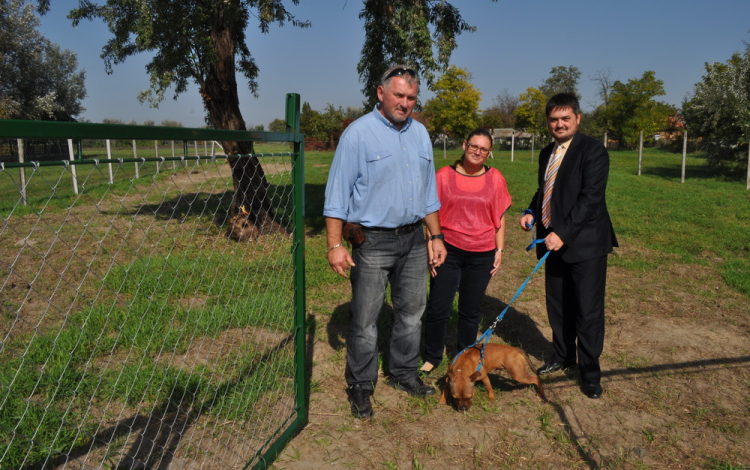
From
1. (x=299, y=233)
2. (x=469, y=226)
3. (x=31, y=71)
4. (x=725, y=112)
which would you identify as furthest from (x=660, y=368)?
(x=31, y=71)

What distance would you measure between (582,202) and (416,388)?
65.6 inches

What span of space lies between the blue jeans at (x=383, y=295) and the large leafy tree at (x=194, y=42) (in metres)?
3.46

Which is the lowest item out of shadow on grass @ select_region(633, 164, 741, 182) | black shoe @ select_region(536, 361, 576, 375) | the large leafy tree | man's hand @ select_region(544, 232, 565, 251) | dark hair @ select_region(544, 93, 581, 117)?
black shoe @ select_region(536, 361, 576, 375)

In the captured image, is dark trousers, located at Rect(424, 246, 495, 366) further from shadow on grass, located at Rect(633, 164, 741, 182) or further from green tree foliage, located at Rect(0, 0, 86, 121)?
green tree foliage, located at Rect(0, 0, 86, 121)

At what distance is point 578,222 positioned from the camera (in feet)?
10.9

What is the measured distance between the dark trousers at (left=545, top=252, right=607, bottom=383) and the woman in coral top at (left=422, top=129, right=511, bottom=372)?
0.48 m

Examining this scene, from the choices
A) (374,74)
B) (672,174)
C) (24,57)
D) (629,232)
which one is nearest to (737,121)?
(672,174)

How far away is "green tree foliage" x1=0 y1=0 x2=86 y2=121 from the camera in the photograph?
27.9 m

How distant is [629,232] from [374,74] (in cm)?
527

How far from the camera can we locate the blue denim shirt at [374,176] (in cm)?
292

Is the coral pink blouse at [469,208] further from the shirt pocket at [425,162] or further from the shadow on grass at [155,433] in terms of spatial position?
the shadow on grass at [155,433]

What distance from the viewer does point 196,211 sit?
10805mm

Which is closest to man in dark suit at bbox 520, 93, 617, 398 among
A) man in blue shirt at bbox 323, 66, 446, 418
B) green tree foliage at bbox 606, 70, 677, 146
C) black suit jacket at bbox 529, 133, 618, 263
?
black suit jacket at bbox 529, 133, 618, 263

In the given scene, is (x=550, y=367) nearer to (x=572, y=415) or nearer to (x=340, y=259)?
(x=572, y=415)
